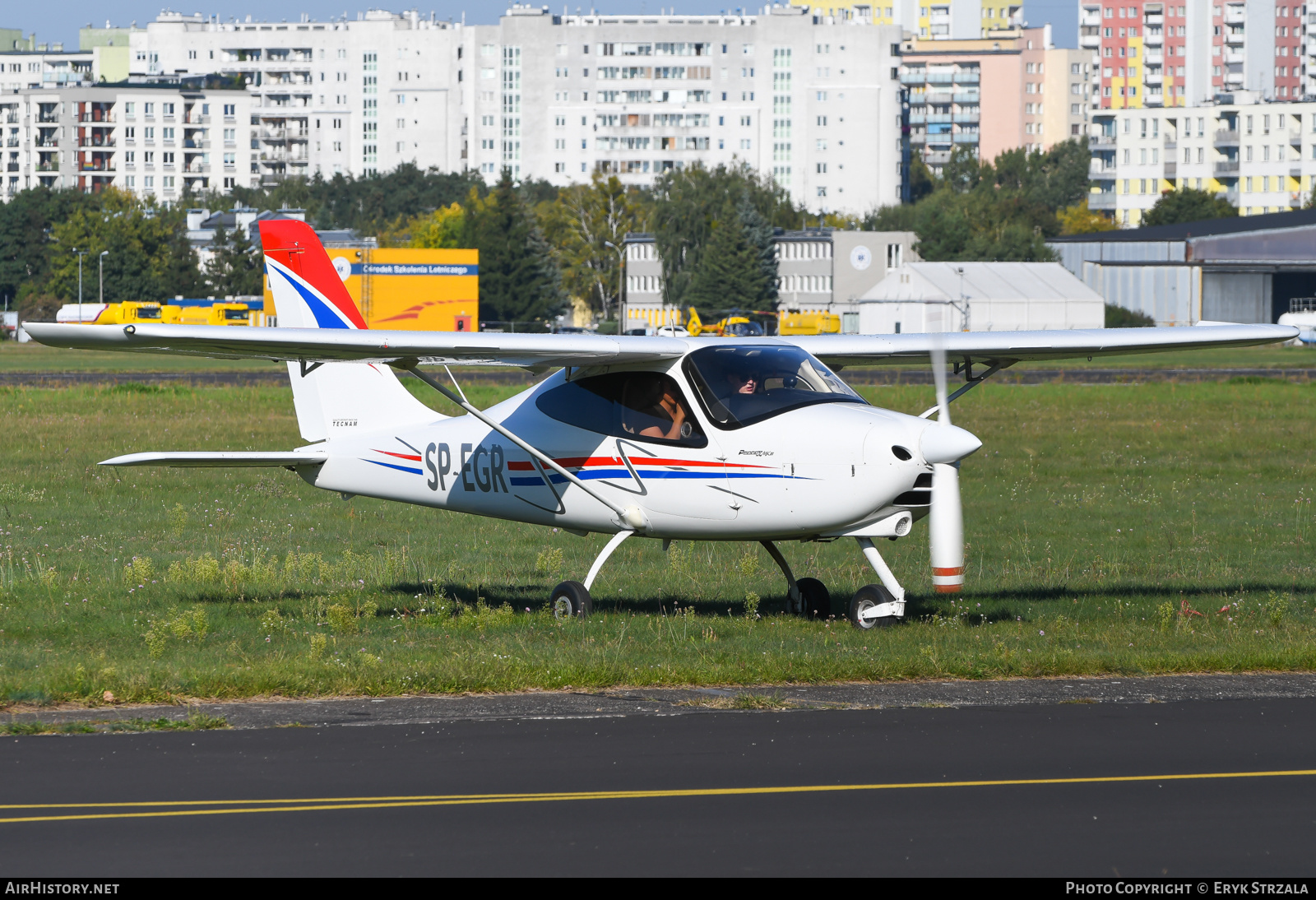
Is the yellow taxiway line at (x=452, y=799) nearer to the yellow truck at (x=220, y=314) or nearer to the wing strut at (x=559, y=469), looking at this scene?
the wing strut at (x=559, y=469)

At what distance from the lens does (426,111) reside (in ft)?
650

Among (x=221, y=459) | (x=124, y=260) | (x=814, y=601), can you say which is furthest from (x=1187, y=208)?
(x=221, y=459)

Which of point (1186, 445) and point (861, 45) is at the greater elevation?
point (861, 45)

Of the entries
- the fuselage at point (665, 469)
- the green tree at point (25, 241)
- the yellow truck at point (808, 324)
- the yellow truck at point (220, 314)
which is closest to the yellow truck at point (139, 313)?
the yellow truck at point (220, 314)

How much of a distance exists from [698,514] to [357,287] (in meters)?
80.2

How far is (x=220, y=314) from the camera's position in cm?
9269

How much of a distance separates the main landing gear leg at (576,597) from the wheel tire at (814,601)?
5.21ft

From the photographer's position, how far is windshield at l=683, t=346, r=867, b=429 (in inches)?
473

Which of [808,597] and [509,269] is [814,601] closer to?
[808,597]

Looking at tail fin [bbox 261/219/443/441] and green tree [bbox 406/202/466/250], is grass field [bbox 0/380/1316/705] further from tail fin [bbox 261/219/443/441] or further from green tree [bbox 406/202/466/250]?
green tree [bbox 406/202/466/250]

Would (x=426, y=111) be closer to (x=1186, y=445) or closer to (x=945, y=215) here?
(x=945, y=215)

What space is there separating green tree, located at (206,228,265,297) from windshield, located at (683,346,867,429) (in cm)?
11649

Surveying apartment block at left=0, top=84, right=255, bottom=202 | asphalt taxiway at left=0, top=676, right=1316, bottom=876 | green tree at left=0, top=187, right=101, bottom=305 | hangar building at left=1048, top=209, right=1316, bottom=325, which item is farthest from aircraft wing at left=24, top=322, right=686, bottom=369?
apartment block at left=0, top=84, right=255, bottom=202

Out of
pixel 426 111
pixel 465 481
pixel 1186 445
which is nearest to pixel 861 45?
pixel 426 111
